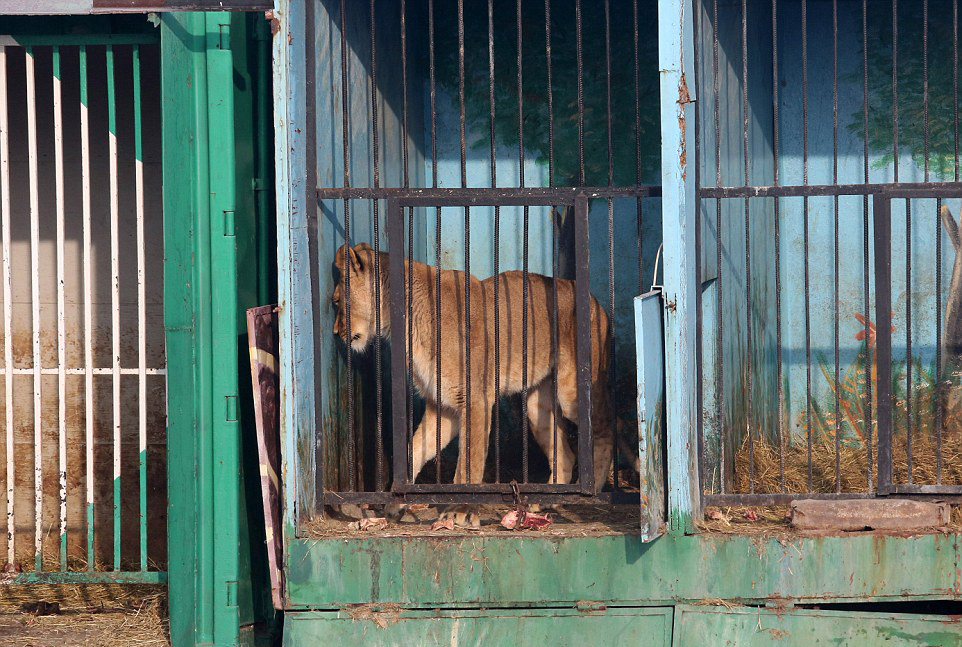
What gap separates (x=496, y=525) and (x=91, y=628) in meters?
2.08

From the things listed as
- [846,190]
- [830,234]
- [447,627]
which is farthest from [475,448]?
[830,234]

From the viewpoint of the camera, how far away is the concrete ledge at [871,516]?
4.72 metres

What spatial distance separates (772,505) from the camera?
5.02 metres

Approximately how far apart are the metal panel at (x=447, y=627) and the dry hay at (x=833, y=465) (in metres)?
1.52

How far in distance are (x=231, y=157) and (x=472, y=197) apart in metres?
1.11

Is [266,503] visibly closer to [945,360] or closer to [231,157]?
[231,157]

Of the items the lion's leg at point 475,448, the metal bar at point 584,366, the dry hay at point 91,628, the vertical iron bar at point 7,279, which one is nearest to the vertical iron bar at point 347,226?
the lion's leg at point 475,448

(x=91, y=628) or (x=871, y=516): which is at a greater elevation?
(x=871, y=516)

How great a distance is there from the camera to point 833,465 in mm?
6164

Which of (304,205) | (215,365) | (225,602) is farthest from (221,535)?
(304,205)

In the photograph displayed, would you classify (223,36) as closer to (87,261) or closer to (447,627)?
(87,261)

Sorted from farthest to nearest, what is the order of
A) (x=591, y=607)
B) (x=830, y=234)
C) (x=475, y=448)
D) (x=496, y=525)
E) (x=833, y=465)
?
1. (x=830, y=234)
2. (x=833, y=465)
3. (x=475, y=448)
4. (x=496, y=525)
5. (x=591, y=607)

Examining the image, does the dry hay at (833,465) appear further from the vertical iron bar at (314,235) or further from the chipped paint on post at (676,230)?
the vertical iron bar at (314,235)

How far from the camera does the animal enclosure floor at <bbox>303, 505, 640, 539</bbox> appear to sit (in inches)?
188
